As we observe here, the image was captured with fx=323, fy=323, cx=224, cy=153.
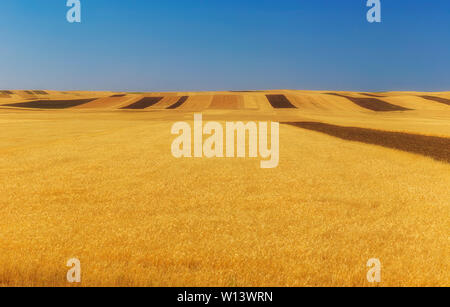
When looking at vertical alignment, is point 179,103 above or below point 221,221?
above

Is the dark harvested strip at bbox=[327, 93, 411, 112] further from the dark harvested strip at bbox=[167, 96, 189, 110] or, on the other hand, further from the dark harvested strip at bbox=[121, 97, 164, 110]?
the dark harvested strip at bbox=[121, 97, 164, 110]

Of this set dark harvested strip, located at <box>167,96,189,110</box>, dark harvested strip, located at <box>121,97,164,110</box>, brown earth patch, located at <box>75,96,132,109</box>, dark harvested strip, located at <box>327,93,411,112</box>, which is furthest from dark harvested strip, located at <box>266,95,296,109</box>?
brown earth patch, located at <box>75,96,132,109</box>

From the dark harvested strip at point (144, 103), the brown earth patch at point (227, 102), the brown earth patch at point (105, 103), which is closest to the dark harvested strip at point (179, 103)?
the dark harvested strip at point (144, 103)

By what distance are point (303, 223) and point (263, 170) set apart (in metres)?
5.76

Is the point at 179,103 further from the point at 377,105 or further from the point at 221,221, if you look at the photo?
the point at 221,221

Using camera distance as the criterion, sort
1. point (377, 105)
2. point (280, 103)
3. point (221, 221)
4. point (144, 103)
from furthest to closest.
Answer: point (144, 103) → point (280, 103) → point (377, 105) → point (221, 221)

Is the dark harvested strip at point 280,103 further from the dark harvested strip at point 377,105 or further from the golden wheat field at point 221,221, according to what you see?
the golden wheat field at point 221,221

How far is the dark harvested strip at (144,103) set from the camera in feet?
271

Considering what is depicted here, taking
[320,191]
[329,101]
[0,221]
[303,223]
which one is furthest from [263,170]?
[329,101]

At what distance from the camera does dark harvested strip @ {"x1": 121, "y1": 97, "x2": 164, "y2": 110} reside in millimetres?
82656

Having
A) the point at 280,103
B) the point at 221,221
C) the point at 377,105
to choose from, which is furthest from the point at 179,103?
the point at 221,221

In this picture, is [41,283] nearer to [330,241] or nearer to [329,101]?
[330,241]

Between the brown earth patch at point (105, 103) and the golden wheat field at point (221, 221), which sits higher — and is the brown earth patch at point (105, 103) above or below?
above

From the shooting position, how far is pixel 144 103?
90438 mm
